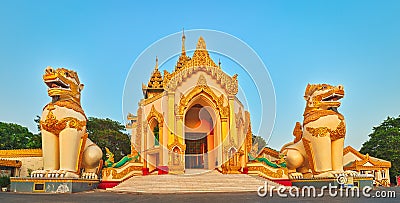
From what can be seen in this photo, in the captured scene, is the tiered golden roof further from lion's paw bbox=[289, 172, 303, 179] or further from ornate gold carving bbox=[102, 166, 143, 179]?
lion's paw bbox=[289, 172, 303, 179]

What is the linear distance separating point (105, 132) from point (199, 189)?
15.1 meters

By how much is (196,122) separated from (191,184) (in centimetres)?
668

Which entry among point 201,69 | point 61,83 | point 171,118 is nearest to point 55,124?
point 61,83

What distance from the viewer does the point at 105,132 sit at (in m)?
25.9

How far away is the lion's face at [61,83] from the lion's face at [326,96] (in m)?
8.27

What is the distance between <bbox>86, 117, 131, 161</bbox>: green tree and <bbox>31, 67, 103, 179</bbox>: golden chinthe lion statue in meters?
12.5

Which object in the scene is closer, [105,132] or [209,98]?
[209,98]

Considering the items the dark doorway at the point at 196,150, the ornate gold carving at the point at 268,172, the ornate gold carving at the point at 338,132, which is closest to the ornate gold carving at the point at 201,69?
the dark doorway at the point at 196,150

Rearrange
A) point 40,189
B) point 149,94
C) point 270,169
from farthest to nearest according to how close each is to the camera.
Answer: point 149,94 < point 270,169 < point 40,189

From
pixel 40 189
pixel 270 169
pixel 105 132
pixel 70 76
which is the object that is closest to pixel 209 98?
pixel 270 169

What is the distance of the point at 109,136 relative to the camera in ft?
85.7

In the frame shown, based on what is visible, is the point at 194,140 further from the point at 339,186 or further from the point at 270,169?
the point at 339,186

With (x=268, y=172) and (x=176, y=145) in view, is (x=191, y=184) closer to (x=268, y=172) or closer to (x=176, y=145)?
(x=176, y=145)

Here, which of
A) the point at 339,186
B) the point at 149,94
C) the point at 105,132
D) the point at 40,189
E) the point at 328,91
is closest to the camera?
the point at 40,189
